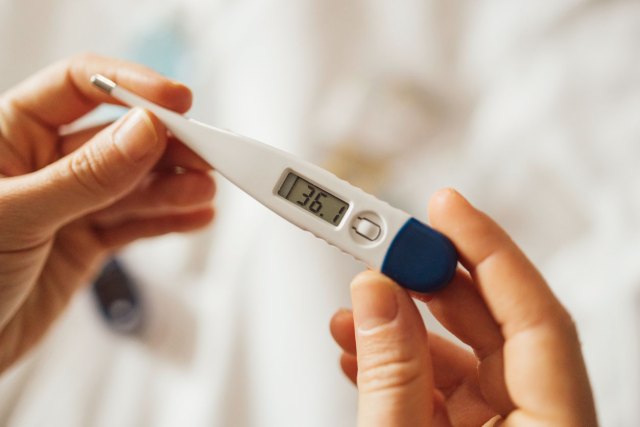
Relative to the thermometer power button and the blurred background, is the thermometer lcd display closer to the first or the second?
the thermometer power button

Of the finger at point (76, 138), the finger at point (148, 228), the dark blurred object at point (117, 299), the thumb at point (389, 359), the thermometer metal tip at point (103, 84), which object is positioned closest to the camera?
the thumb at point (389, 359)

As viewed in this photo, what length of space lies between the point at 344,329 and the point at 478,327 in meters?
0.17

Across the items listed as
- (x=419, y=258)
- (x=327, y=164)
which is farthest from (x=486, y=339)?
(x=327, y=164)

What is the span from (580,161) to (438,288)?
0.57m

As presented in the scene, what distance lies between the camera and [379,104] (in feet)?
3.55

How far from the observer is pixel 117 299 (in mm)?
1008

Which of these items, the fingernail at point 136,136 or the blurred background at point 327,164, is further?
the blurred background at point 327,164

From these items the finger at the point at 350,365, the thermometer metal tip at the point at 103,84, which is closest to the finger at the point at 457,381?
the finger at the point at 350,365

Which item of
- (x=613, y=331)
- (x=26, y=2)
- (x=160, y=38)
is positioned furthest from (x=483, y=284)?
(x=26, y=2)

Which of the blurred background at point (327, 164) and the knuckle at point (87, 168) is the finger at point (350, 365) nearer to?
the blurred background at point (327, 164)

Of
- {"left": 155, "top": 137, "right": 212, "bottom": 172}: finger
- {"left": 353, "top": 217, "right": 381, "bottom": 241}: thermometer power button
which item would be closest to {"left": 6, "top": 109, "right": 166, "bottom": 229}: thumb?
{"left": 155, "top": 137, "right": 212, "bottom": 172}: finger

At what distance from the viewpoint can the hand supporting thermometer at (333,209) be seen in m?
0.58

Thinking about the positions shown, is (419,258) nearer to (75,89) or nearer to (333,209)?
(333,209)

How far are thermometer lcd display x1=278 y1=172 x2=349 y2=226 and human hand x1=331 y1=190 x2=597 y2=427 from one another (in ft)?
0.25
